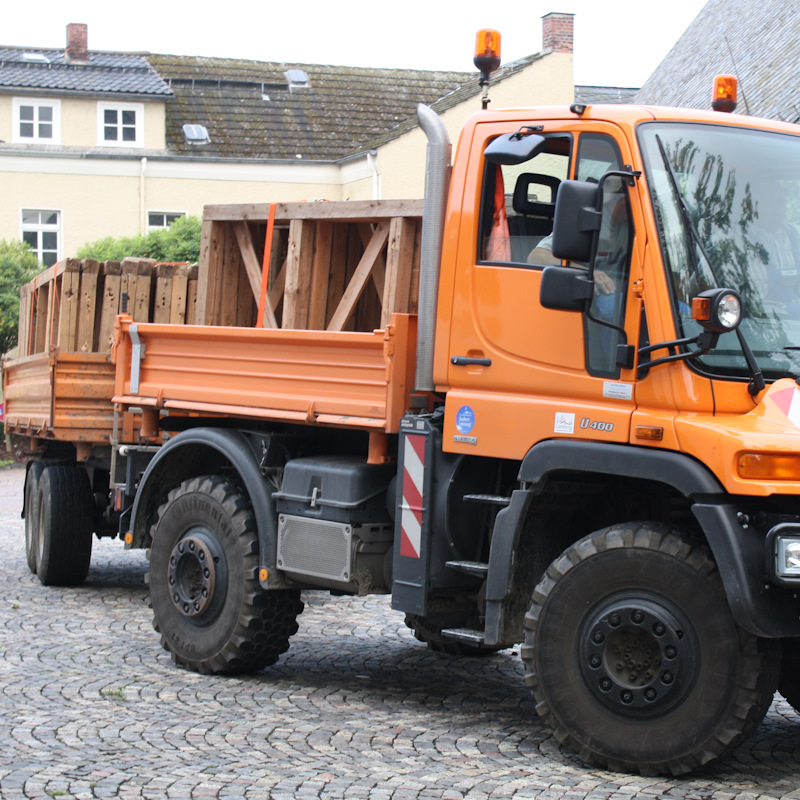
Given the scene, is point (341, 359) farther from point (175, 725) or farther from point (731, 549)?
point (731, 549)

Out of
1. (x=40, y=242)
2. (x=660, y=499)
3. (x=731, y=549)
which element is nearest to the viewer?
(x=731, y=549)

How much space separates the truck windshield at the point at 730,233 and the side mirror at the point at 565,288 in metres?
0.33

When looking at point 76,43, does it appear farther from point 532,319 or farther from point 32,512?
point 532,319

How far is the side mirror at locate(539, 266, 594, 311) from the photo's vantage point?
5238mm

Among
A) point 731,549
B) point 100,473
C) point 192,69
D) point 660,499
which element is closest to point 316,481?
point 660,499

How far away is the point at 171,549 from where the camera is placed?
7445 mm

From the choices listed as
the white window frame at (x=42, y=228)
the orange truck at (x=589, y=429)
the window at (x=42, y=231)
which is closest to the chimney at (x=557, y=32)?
the white window frame at (x=42, y=228)

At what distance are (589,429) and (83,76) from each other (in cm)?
3218

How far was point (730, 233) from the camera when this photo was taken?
5.32 metres

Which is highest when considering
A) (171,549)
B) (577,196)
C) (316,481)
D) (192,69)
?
(192,69)

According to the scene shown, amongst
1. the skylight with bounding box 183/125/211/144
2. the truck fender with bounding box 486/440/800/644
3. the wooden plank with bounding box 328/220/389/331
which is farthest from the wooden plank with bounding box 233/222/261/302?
the skylight with bounding box 183/125/211/144

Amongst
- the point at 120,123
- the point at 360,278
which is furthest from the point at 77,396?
the point at 120,123

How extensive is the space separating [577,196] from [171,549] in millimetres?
3429

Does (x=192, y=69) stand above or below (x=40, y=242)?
above
